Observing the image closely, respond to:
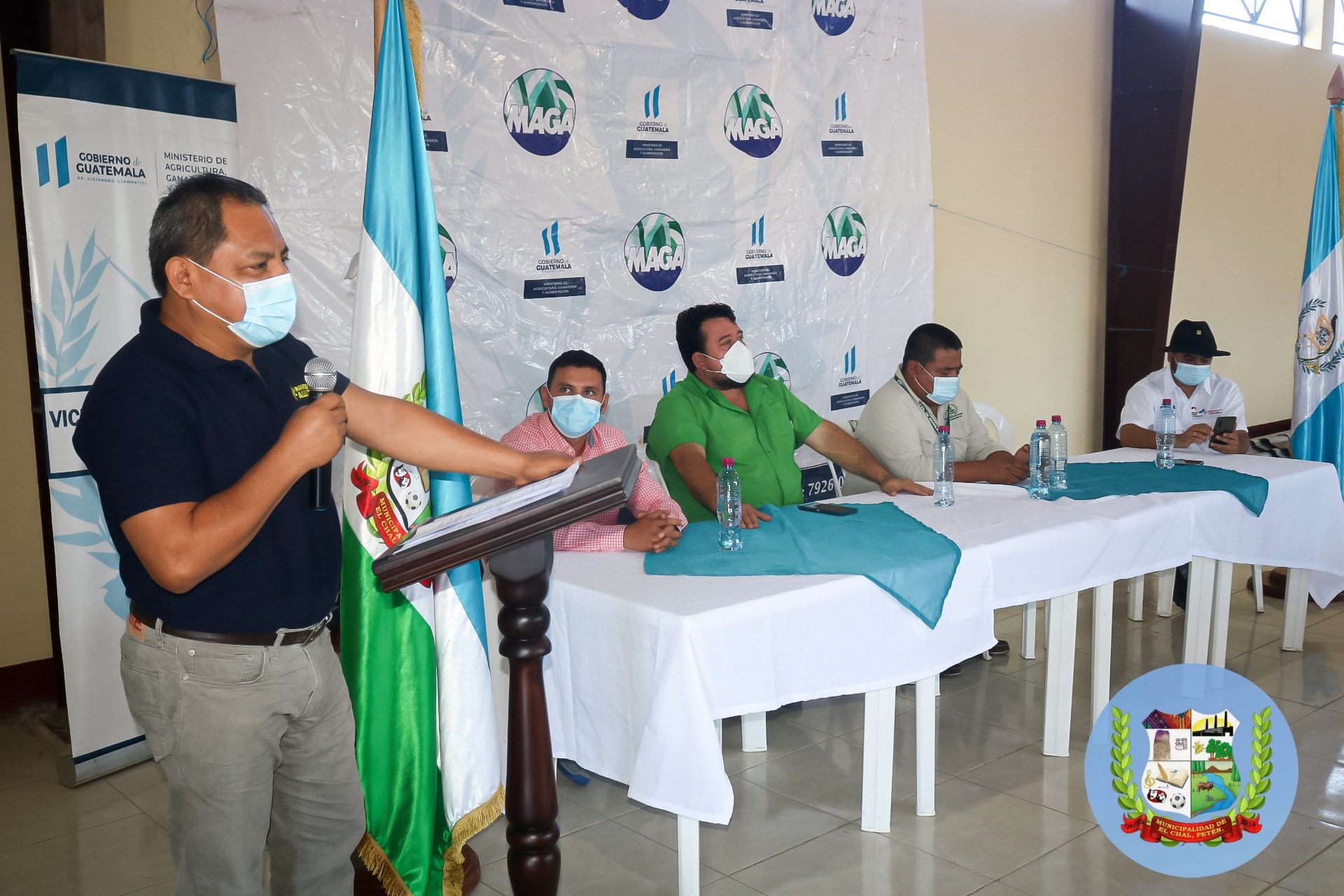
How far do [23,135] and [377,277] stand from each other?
4.44 feet

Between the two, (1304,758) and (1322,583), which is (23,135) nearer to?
(1304,758)

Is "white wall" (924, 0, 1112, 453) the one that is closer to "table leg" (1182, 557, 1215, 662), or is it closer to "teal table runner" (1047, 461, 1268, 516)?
"teal table runner" (1047, 461, 1268, 516)

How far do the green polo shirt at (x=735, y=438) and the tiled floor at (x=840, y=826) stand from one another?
718mm

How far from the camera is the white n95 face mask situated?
10.3ft

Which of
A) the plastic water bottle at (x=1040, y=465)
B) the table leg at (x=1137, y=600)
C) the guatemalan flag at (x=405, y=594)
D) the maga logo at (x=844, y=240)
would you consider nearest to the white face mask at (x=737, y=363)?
the plastic water bottle at (x=1040, y=465)

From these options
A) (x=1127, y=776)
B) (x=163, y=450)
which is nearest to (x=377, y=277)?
(x=163, y=450)

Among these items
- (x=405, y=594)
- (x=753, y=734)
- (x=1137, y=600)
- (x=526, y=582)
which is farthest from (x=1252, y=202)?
(x=526, y=582)

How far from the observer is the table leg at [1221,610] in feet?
10.7

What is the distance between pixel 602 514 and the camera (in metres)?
2.42

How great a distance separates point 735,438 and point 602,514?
0.90 m

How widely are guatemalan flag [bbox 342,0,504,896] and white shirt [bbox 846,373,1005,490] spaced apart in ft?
5.88

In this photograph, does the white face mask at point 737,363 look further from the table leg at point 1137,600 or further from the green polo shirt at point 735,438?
the table leg at point 1137,600

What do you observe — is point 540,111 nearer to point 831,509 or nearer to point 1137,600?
point 831,509

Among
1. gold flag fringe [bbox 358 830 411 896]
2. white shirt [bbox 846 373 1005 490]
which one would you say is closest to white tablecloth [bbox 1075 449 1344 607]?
white shirt [bbox 846 373 1005 490]
